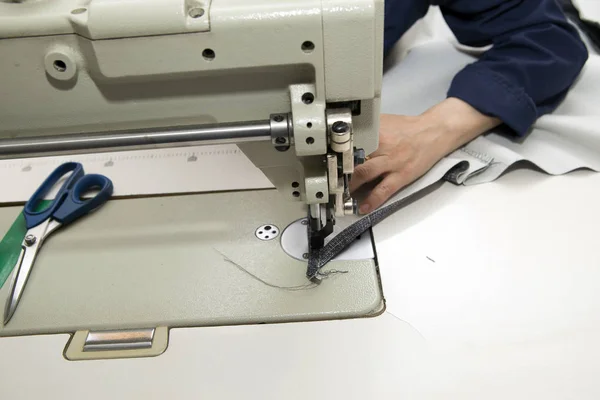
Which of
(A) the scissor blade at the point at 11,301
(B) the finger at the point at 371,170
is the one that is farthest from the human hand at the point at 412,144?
(A) the scissor blade at the point at 11,301

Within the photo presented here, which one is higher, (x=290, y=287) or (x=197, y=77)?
(x=197, y=77)

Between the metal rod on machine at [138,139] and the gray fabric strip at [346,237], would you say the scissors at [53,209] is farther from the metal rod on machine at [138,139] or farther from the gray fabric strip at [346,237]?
the gray fabric strip at [346,237]

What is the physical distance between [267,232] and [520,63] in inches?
25.8

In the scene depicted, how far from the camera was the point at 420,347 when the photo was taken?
0.77 meters

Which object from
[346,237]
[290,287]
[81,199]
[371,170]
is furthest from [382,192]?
[81,199]

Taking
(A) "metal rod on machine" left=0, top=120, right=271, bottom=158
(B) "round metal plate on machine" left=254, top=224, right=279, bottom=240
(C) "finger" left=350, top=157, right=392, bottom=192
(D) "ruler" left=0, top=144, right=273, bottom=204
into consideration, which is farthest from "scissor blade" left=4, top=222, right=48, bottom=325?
(C) "finger" left=350, top=157, right=392, bottom=192

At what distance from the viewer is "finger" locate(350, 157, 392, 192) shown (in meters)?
1.04

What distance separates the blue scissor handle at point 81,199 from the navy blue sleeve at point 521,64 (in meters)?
0.77

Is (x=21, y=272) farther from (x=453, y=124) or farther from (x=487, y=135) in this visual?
(x=487, y=135)

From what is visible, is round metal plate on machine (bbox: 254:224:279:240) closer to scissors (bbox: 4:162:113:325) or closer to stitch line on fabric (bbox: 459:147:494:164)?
scissors (bbox: 4:162:113:325)

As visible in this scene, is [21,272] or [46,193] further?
A: [46,193]

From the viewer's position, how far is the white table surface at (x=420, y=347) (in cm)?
73

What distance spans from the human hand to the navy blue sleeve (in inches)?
1.5

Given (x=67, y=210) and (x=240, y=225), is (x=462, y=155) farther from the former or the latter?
(x=67, y=210)
